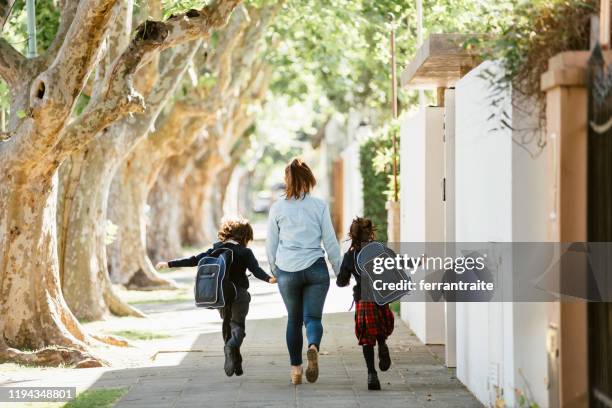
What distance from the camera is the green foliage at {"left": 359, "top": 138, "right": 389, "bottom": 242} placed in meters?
21.1

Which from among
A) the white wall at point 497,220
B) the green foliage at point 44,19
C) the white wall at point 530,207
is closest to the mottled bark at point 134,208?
the green foliage at point 44,19

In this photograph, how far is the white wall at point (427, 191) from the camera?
1183 cm

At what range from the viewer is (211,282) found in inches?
370

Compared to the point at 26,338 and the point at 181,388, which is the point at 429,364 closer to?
the point at 181,388

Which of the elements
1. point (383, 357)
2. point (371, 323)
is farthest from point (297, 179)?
point (383, 357)

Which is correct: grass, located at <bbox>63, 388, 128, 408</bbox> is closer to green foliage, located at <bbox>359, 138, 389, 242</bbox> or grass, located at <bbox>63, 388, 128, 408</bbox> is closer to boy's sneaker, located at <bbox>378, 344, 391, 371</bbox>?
boy's sneaker, located at <bbox>378, 344, 391, 371</bbox>

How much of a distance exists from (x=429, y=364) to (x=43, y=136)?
405cm

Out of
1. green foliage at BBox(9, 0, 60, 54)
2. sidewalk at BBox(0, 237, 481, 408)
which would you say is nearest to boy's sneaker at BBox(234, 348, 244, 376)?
sidewalk at BBox(0, 237, 481, 408)

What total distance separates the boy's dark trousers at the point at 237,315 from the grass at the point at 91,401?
973 millimetres

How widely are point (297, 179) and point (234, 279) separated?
3.43 ft

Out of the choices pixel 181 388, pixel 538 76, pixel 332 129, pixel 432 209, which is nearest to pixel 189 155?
pixel 332 129

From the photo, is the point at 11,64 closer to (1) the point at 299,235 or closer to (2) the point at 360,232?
(1) the point at 299,235

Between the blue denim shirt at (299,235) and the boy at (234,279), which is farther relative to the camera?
the boy at (234,279)

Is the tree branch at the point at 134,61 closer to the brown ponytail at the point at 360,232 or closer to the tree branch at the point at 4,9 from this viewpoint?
the tree branch at the point at 4,9
